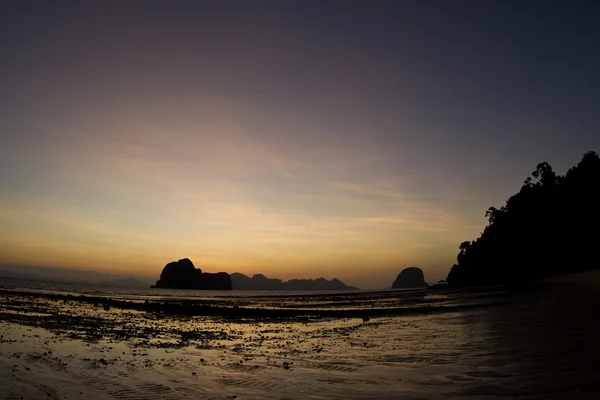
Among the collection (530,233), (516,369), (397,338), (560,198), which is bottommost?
(397,338)

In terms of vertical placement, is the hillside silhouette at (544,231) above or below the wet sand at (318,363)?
above

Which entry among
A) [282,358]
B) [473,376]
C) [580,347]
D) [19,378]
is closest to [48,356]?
[19,378]

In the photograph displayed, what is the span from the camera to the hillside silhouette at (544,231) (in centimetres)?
8653

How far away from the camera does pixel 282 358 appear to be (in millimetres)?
14242

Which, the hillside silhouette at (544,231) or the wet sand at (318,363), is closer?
the wet sand at (318,363)

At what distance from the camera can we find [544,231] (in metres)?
98.2

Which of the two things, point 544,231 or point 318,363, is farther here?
point 544,231

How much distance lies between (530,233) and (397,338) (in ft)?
338

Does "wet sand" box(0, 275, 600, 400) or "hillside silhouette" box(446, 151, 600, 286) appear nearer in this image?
"wet sand" box(0, 275, 600, 400)

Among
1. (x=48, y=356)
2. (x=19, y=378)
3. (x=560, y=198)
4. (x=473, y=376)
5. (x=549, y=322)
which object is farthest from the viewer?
(x=560, y=198)

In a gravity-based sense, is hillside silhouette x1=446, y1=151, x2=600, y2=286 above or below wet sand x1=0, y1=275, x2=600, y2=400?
above

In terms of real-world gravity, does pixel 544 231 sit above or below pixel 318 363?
above

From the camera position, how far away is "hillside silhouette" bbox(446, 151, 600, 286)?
8653cm

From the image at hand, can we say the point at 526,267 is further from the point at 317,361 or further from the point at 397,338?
the point at 317,361
